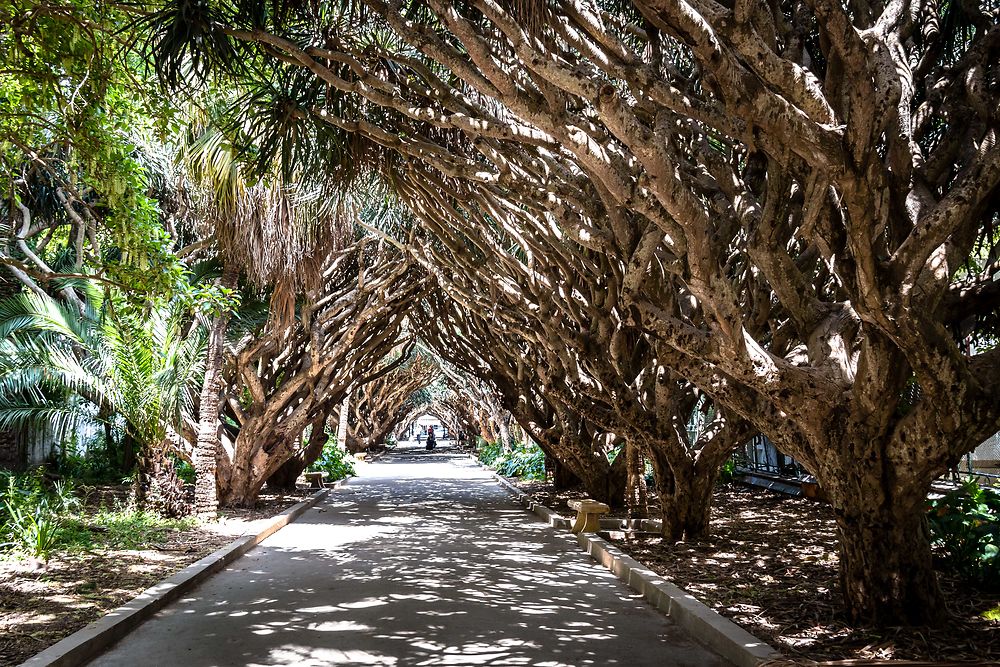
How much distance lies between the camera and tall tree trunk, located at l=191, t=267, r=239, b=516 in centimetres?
1192

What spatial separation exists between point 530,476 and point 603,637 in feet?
61.3

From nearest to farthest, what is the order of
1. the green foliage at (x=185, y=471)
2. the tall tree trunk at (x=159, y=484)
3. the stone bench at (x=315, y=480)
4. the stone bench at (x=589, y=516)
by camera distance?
the stone bench at (x=589, y=516) → the tall tree trunk at (x=159, y=484) → the green foliage at (x=185, y=471) → the stone bench at (x=315, y=480)

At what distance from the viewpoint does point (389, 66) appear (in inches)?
291

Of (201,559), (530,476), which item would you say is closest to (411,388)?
(530,476)

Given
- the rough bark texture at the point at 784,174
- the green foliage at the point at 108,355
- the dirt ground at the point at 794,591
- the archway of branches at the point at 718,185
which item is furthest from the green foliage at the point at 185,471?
the rough bark texture at the point at 784,174

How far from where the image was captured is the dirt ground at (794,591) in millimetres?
4758

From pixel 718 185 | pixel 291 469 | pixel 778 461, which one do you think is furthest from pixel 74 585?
pixel 778 461

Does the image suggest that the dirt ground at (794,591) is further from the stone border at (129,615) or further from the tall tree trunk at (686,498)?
the stone border at (129,615)

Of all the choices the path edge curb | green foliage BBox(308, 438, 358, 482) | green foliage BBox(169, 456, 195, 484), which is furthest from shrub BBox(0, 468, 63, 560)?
green foliage BBox(308, 438, 358, 482)

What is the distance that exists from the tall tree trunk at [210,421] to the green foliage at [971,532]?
9.40m

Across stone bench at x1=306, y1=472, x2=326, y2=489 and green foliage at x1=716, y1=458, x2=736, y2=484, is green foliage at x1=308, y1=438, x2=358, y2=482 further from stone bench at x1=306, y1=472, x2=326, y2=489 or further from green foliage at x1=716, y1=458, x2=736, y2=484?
green foliage at x1=716, y1=458, x2=736, y2=484

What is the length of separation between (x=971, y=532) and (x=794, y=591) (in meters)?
1.43

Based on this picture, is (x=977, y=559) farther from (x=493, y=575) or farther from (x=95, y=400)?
(x=95, y=400)

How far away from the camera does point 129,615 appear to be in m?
5.84
